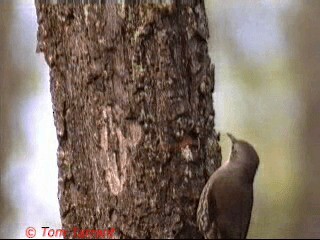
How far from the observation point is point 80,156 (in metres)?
0.90

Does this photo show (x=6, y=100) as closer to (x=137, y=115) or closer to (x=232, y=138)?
(x=137, y=115)

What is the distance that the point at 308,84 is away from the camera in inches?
45.2

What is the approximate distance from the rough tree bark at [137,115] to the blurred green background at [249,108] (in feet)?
0.35

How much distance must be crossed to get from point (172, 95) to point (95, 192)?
18 cm

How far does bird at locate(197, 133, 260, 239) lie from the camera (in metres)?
0.83

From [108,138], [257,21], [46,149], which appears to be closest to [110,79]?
[108,138]

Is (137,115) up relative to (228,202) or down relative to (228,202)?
up

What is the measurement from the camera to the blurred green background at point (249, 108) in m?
1.02

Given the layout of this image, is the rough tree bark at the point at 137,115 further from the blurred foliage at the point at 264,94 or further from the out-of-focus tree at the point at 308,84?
the out-of-focus tree at the point at 308,84

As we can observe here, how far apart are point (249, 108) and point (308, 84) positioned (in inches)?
5.3

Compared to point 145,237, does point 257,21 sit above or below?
above

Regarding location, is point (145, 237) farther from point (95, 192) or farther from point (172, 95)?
point (172, 95)

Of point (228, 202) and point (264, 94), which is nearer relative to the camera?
point (228, 202)

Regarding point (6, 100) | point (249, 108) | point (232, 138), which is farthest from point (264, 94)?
point (6, 100)
